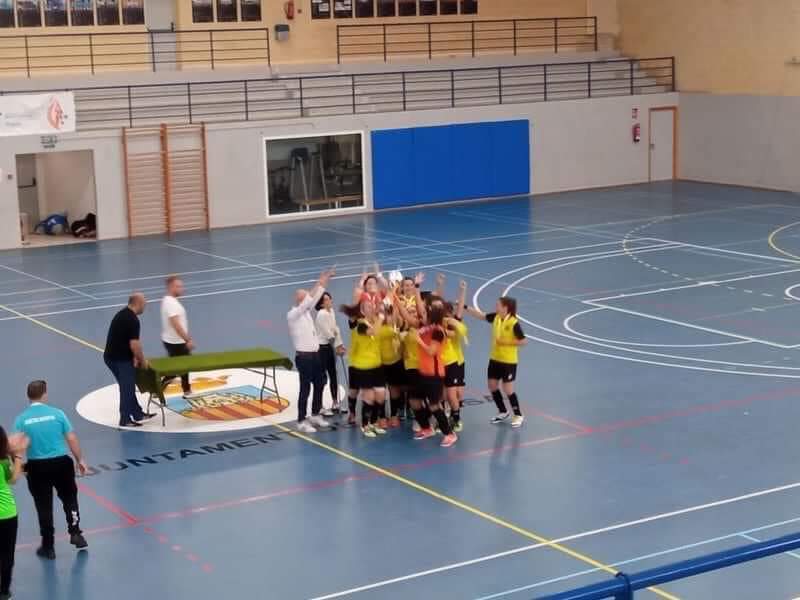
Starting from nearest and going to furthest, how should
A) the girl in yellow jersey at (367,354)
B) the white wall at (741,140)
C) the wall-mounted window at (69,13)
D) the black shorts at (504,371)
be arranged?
the girl in yellow jersey at (367,354) < the black shorts at (504,371) < the wall-mounted window at (69,13) < the white wall at (741,140)

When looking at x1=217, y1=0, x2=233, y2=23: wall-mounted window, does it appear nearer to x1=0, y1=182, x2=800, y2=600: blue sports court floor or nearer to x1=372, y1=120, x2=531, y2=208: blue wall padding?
x1=372, y1=120, x2=531, y2=208: blue wall padding

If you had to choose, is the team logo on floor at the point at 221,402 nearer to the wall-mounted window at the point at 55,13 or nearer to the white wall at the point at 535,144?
the white wall at the point at 535,144

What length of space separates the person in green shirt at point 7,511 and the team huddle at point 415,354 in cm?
538

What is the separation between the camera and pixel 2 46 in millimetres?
37406

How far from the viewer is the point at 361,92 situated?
132 feet

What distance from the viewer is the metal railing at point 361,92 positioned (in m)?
36.4

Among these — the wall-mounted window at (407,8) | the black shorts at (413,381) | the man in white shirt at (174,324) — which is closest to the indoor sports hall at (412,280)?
the wall-mounted window at (407,8)

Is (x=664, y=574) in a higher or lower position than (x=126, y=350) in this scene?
higher

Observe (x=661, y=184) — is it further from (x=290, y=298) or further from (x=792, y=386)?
(x=792, y=386)

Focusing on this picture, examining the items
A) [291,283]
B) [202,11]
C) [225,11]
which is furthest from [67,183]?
[291,283]

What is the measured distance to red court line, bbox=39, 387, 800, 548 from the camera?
13711 millimetres

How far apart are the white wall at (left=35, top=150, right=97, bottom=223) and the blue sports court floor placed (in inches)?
267

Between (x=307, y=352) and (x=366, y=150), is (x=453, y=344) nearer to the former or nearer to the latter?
(x=307, y=352)

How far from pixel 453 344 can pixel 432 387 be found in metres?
0.71
